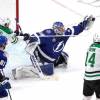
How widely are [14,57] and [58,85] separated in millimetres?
703

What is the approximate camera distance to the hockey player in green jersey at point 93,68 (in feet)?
6.59

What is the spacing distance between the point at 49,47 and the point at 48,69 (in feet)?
0.63

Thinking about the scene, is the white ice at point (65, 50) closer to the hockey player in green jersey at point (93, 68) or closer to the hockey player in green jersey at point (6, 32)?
the hockey player in green jersey at point (6, 32)

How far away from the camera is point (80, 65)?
306 centimetres

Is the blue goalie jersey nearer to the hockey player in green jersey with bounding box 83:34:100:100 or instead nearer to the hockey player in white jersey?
the hockey player in white jersey

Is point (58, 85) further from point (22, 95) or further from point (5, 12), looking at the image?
point (5, 12)

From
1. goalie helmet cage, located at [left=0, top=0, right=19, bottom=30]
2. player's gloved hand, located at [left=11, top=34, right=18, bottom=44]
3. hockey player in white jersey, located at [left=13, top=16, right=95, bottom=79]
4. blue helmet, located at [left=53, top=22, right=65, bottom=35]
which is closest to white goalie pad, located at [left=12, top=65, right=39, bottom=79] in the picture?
hockey player in white jersey, located at [left=13, top=16, right=95, bottom=79]

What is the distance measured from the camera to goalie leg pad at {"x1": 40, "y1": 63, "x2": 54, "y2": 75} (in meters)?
2.82

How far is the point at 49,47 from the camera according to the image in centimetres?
293

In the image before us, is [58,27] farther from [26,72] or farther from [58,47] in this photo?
[26,72]

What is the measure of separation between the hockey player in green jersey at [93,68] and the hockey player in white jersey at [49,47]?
2.36ft

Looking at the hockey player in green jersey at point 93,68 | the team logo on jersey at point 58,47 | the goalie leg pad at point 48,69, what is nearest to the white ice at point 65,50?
the goalie leg pad at point 48,69

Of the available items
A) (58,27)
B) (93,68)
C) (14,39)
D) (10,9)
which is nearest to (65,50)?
(58,27)

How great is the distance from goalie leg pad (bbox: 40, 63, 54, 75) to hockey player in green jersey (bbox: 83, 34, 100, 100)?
73 centimetres
